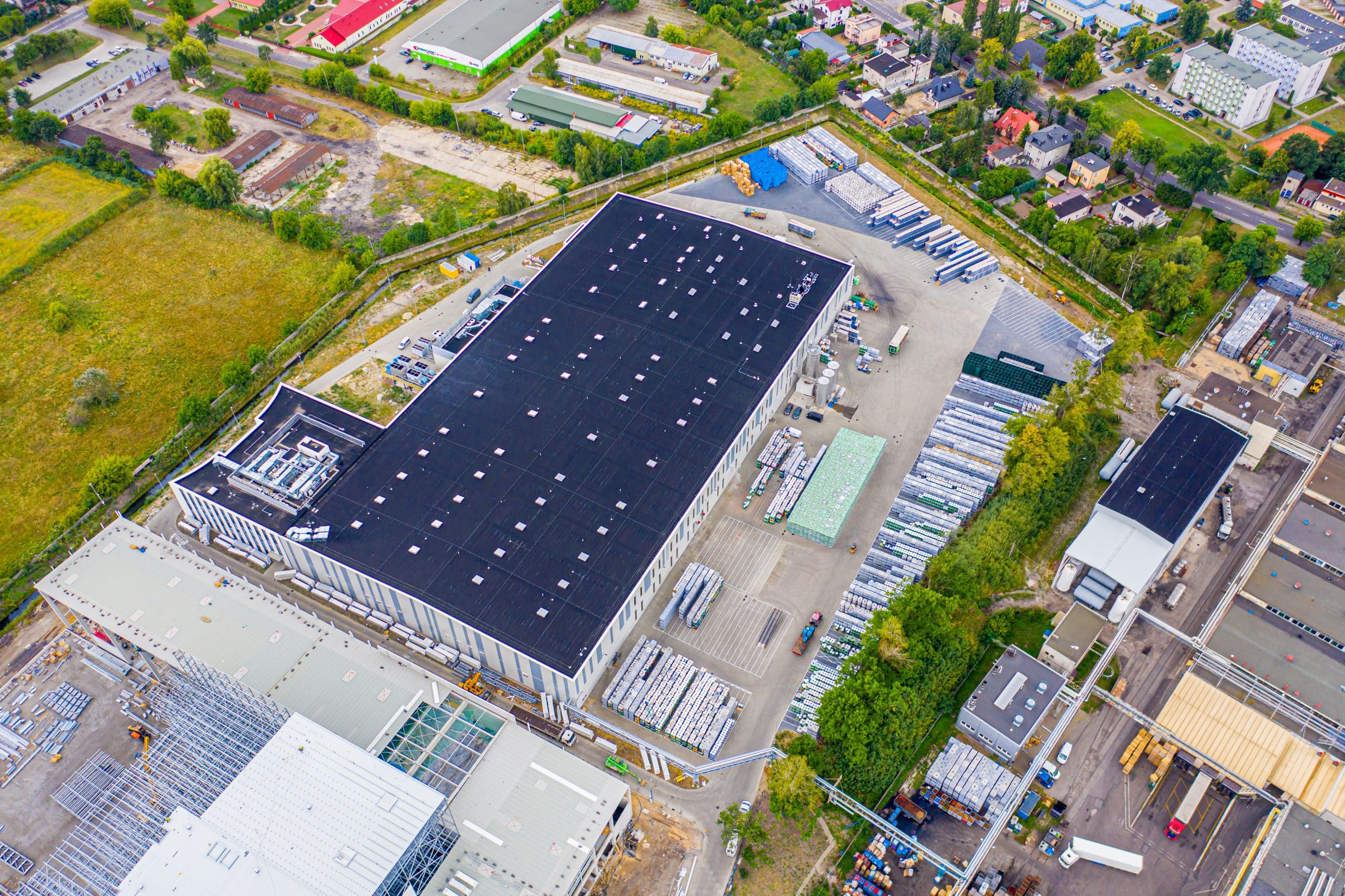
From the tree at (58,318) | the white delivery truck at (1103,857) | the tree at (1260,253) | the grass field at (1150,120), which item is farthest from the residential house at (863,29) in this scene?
the white delivery truck at (1103,857)

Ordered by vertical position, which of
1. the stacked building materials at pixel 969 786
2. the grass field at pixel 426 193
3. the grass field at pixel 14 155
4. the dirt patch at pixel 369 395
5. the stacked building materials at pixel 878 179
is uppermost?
the stacked building materials at pixel 878 179

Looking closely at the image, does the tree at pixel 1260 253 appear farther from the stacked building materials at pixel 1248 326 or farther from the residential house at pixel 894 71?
the residential house at pixel 894 71

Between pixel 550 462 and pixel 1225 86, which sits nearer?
pixel 550 462

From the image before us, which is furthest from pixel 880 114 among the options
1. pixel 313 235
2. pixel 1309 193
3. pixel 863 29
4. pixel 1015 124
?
pixel 313 235

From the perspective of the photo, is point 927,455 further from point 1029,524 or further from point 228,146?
point 228,146

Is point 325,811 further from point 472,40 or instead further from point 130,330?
point 472,40
